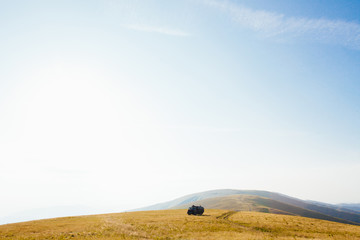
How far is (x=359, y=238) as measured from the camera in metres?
31.7

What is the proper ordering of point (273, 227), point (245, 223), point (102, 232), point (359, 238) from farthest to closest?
point (245, 223) → point (273, 227) → point (359, 238) → point (102, 232)

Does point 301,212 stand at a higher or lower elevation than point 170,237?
lower

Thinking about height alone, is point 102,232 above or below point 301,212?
above

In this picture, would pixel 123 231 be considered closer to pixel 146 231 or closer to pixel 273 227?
pixel 146 231

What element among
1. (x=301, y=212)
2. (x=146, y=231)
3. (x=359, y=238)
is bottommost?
(x=301, y=212)

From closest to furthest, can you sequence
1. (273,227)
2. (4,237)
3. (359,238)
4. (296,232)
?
(4,237), (359,238), (296,232), (273,227)

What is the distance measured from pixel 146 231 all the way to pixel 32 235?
16.0m

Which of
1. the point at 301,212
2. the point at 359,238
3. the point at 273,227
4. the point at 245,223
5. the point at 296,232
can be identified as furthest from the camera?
the point at 301,212

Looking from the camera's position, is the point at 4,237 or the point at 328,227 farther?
the point at 328,227

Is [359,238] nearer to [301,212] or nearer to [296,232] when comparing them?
[296,232]

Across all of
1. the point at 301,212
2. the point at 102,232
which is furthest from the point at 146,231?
the point at 301,212

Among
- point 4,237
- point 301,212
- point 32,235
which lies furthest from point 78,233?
point 301,212

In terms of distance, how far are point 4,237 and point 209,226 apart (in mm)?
30513

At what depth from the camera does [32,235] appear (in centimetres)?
2805
